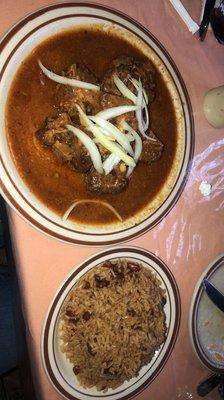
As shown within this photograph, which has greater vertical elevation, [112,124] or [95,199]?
[112,124]

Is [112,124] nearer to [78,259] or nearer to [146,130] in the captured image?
[146,130]

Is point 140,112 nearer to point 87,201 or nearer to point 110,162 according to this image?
point 110,162

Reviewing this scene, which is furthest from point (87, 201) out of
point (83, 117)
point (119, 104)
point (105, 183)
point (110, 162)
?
point (119, 104)

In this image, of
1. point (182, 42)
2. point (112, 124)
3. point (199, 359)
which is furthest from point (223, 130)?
point (199, 359)

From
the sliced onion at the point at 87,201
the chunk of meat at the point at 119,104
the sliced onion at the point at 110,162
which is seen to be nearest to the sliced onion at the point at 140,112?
the chunk of meat at the point at 119,104

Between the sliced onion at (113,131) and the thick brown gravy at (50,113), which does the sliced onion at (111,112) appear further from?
the thick brown gravy at (50,113)

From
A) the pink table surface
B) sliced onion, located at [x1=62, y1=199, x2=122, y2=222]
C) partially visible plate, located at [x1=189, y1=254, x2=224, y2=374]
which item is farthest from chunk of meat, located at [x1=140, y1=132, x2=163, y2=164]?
partially visible plate, located at [x1=189, y1=254, x2=224, y2=374]

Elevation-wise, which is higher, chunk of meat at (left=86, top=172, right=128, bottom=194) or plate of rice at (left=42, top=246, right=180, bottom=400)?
chunk of meat at (left=86, top=172, right=128, bottom=194)

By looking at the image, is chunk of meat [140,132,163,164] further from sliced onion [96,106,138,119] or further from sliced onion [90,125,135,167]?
sliced onion [96,106,138,119]
